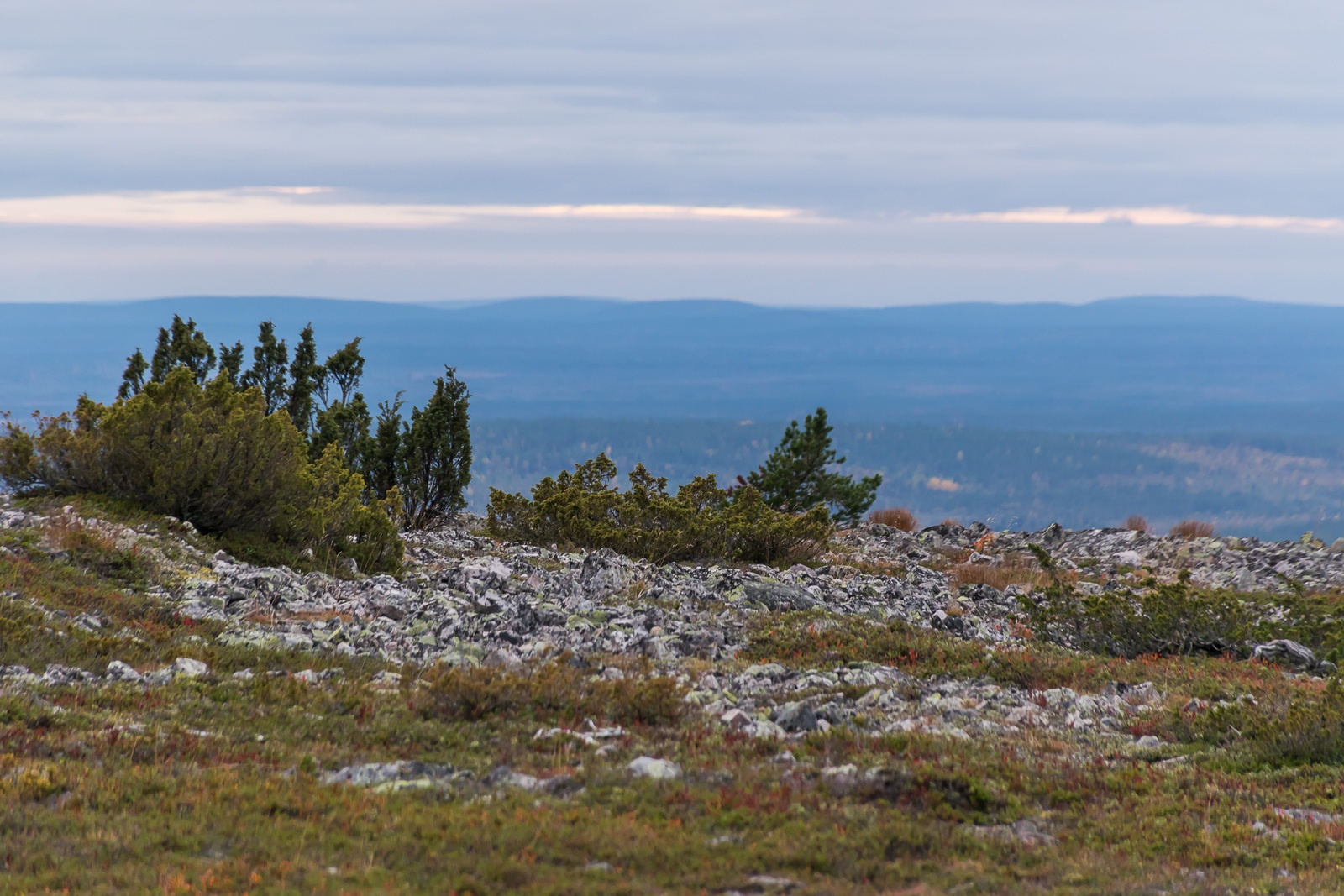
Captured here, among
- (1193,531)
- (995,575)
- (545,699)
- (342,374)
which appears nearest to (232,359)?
(342,374)

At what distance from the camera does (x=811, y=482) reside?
41.6 meters

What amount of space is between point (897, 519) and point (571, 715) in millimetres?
32017

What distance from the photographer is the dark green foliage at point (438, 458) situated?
33344 mm

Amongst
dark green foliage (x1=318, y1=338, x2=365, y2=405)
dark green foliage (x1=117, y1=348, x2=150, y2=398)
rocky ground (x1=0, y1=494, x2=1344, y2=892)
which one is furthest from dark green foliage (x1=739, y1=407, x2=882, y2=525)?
dark green foliage (x1=117, y1=348, x2=150, y2=398)

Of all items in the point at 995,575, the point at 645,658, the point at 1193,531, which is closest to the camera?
the point at 645,658

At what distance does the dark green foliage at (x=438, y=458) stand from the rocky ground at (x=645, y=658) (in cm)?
801

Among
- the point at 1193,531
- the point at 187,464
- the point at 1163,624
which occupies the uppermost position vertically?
the point at 187,464

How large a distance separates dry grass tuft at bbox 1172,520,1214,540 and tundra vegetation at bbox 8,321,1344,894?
13.3 m

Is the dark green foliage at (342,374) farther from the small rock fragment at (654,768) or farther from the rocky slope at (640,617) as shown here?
the small rock fragment at (654,768)

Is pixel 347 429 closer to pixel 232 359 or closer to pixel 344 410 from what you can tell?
pixel 344 410

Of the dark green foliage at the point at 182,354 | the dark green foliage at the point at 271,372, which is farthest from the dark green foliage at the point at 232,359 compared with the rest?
the dark green foliage at the point at 182,354

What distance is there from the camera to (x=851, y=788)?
960 centimetres

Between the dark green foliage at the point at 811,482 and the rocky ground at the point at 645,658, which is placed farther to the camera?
the dark green foliage at the point at 811,482

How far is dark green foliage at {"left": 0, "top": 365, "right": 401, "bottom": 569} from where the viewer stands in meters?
20.0
